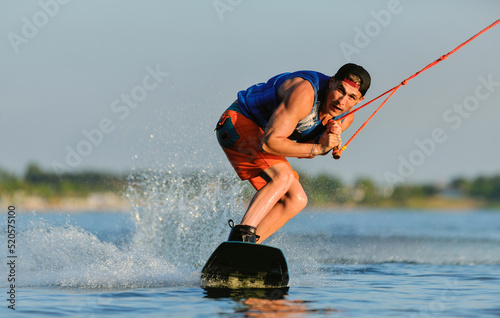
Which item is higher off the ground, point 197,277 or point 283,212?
point 283,212

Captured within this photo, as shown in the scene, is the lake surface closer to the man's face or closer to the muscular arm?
the muscular arm

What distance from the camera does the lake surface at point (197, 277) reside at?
5.05m

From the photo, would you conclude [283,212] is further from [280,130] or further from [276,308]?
[276,308]

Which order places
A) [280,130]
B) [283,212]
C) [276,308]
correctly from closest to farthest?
[276,308] < [280,130] < [283,212]

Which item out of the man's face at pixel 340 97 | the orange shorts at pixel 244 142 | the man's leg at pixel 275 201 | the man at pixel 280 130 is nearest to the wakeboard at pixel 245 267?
the man at pixel 280 130

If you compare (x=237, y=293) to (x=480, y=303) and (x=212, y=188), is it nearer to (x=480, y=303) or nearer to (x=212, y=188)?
(x=480, y=303)

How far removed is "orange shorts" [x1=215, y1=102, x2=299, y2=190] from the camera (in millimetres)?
5992

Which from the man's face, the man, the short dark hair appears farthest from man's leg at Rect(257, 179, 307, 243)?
the short dark hair

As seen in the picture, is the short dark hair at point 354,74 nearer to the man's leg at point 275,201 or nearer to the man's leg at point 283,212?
the man's leg at point 275,201

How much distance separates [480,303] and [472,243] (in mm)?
8200

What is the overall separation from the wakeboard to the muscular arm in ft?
2.97

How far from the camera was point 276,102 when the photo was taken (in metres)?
5.77

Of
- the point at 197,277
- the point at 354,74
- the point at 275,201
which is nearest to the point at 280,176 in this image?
the point at 275,201

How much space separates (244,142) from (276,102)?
519 millimetres
